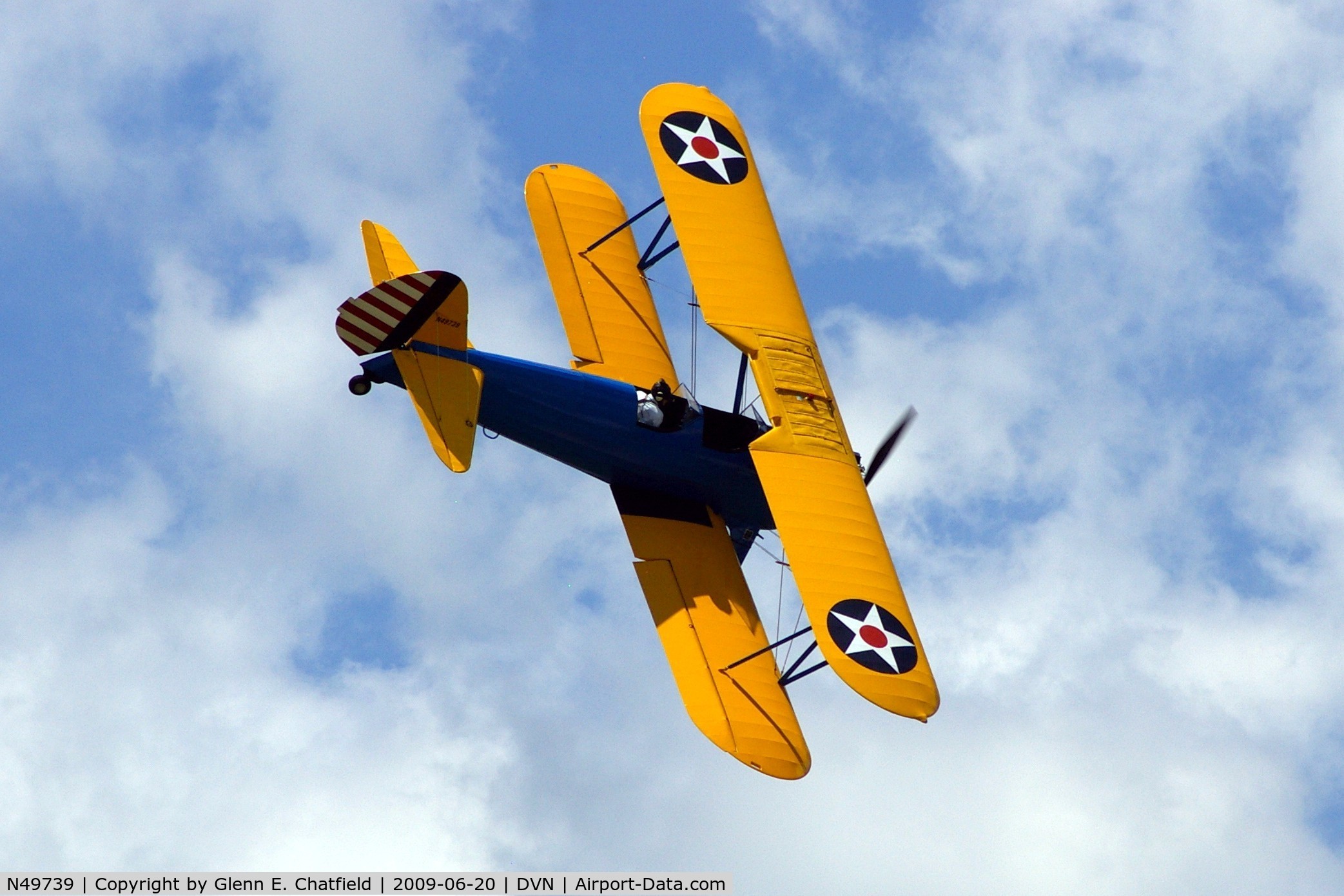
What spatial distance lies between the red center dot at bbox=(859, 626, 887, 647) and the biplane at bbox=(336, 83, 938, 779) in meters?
0.03

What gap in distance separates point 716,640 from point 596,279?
543 cm

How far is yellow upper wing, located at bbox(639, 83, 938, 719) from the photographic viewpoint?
2191cm

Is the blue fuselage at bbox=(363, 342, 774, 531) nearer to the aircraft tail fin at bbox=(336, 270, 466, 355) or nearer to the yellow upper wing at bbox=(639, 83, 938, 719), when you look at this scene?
the aircraft tail fin at bbox=(336, 270, 466, 355)

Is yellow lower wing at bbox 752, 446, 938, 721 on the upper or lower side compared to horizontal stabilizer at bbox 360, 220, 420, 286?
lower

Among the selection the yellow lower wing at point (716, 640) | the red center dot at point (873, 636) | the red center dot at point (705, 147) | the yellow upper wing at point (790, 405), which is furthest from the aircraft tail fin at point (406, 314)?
the red center dot at point (873, 636)

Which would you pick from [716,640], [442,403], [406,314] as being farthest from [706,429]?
[406,314]

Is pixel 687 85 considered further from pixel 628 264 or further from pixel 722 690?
pixel 722 690

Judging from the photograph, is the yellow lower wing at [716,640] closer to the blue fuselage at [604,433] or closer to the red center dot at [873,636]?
the blue fuselage at [604,433]

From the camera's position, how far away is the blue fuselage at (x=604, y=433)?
23469mm

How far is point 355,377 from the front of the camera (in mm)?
23047

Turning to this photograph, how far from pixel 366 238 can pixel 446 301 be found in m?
1.86

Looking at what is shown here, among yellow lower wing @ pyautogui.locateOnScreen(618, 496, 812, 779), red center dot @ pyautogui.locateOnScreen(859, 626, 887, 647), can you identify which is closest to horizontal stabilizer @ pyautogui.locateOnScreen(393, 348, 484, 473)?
yellow lower wing @ pyautogui.locateOnScreen(618, 496, 812, 779)

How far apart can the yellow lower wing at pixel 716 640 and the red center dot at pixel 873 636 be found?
1657mm

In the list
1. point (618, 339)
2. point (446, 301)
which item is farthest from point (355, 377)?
point (618, 339)
